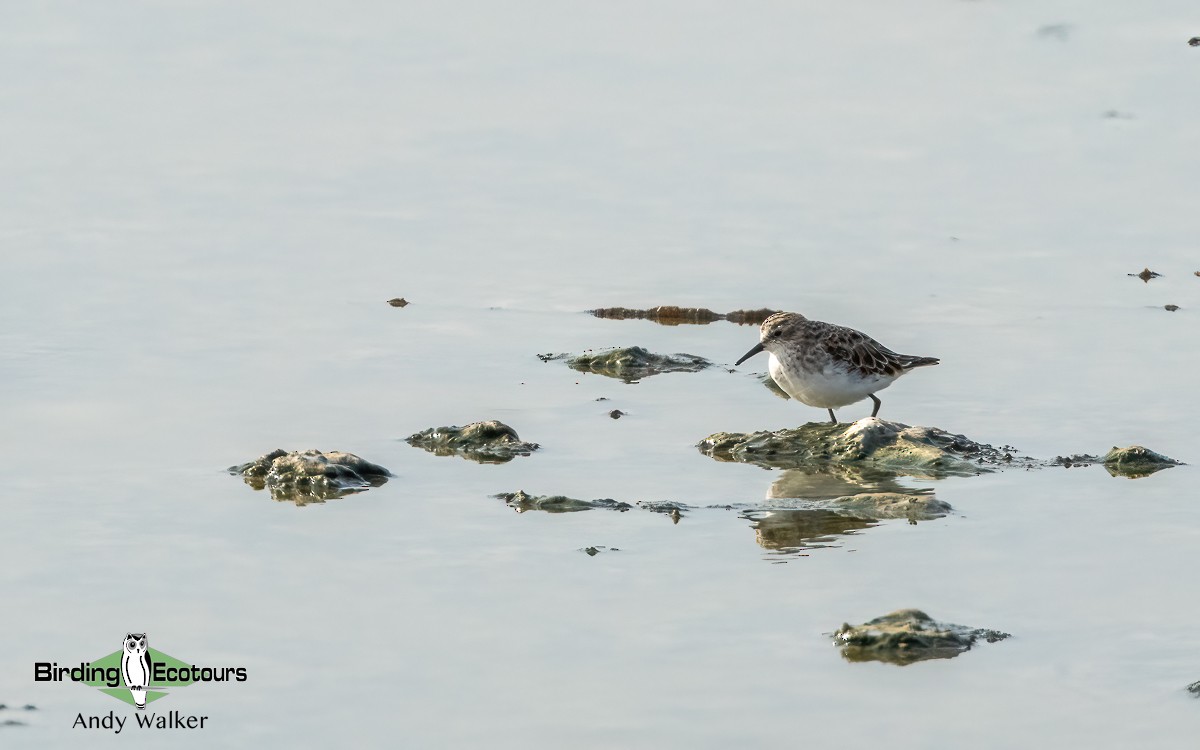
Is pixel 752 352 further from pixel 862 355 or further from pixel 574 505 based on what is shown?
pixel 574 505

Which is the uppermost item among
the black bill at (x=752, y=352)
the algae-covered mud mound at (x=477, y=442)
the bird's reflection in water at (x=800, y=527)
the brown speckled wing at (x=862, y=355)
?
the black bill at (x=752, y=352)

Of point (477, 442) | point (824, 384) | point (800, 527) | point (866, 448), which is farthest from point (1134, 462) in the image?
point (477, 442)

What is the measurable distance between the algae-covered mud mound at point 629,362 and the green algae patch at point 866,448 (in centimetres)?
159

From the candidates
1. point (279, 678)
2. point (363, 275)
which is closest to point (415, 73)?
point (363, 275)

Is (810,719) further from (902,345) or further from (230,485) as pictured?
(902,345)

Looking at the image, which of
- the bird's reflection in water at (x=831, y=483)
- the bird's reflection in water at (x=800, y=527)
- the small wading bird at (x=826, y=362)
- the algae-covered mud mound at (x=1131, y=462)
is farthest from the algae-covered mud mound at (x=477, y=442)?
the algae-covered mud mound at (x=1131, y=462)

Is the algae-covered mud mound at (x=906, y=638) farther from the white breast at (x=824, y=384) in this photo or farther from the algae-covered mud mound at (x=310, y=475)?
the white breast at (x=824, y=384)

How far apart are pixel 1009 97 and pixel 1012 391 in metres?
7.27

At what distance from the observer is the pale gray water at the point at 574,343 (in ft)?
28.8

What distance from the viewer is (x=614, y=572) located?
1005cm

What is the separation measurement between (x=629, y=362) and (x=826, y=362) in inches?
73.0

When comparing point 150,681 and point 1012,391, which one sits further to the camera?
point 1012,391

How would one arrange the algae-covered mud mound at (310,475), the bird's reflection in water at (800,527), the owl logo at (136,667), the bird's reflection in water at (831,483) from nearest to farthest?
the owl logo at (136,667)
the bird's reflection in water at (800,527)
the algae-covered mud mound at (310,475)
the bird's reflection in water at (831,483)

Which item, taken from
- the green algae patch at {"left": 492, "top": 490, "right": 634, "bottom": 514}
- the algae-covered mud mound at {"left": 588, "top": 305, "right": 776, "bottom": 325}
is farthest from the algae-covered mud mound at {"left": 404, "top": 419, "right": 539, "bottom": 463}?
the algae-covered mud mound at {"left": 588, "top": 305, "right": 776, "bottom": 325}
